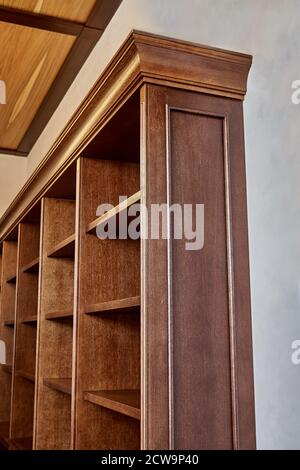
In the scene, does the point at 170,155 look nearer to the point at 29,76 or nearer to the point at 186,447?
the point at 186,447

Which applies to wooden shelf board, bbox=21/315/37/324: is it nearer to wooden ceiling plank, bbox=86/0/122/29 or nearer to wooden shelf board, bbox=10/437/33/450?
wooden shelf board, bbox=10/437/33/450

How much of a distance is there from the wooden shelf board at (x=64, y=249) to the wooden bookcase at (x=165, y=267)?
0.88 feet

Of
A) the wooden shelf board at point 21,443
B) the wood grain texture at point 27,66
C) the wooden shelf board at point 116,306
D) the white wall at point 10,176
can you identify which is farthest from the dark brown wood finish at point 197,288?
the white wall at point 10,176

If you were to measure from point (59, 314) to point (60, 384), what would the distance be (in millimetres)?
313

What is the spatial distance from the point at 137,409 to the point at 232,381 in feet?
0.91

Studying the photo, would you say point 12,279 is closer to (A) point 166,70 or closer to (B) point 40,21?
(B) point 40,21

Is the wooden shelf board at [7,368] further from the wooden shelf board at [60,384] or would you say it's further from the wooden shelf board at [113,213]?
the wooden shelf board at [113,213]

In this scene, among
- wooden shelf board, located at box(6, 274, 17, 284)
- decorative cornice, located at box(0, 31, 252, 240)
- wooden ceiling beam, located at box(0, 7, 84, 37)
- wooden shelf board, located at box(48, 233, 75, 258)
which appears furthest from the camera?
wooden shelf board, located at box(6, 274, 17, 284)

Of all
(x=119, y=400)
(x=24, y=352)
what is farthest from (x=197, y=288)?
(x=24, y=352)

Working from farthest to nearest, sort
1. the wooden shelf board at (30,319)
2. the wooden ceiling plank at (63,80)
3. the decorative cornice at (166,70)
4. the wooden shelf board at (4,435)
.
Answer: the wooden shelf board at (4,435), the wooden shelf board at (30,319), the wooden ceiling plank at (63,80), the decorative cornice at (166,70)

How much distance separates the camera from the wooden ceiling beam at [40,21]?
9.04 feet

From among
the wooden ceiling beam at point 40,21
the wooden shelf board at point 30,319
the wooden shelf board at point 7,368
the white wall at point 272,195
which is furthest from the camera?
the wooden shelf board at point 7,368

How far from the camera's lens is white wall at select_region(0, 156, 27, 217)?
4598mm

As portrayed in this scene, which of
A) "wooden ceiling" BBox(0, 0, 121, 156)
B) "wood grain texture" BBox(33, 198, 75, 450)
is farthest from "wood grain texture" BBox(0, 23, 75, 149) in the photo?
"wood grain texture" BBox(33, 198, 75, 450)
